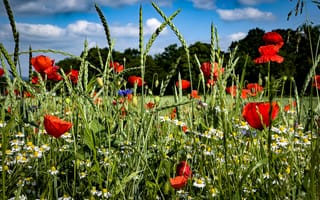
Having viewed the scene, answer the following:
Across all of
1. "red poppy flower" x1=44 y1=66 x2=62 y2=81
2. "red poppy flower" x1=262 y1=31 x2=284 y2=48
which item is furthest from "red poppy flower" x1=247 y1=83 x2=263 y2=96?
"red poppy flower" x1=44 y1=66 x2=62 y2=81

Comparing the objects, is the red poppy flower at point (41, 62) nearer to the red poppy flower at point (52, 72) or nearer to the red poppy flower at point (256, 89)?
the red poppy flower at point (52, 72)

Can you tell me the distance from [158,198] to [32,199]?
1.61 ft

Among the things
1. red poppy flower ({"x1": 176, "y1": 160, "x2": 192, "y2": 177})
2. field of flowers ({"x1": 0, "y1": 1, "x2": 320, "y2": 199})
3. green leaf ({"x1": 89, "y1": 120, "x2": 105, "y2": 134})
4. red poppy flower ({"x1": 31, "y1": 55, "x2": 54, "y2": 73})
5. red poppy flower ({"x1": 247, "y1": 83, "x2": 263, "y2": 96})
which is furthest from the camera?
red poppy flower ({"x1": 247, "y1": 83, "x2": 263, "y2": 96})

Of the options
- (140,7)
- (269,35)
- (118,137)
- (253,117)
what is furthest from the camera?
(269,35)

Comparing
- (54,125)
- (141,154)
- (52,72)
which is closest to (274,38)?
(52,72)

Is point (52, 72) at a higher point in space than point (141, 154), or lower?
higher

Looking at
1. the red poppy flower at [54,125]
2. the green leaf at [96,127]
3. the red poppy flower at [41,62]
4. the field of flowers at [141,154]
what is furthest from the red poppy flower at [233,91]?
the red poppy flower at [54,125]

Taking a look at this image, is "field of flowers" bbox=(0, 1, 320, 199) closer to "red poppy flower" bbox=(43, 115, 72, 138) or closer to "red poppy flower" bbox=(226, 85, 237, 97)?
"red poppy flower" bbox=(43, 115, 72, 138)

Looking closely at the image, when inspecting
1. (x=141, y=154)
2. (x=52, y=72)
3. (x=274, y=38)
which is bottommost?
(x=141, y=154)

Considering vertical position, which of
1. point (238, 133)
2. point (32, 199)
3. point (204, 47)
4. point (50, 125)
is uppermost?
point (204, 47)

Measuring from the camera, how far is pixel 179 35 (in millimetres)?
1118

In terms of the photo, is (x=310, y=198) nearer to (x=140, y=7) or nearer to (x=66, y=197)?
(x=140, y=7)

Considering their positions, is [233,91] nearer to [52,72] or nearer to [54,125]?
[52,72]

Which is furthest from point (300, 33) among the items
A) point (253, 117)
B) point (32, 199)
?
point (32, 199)
